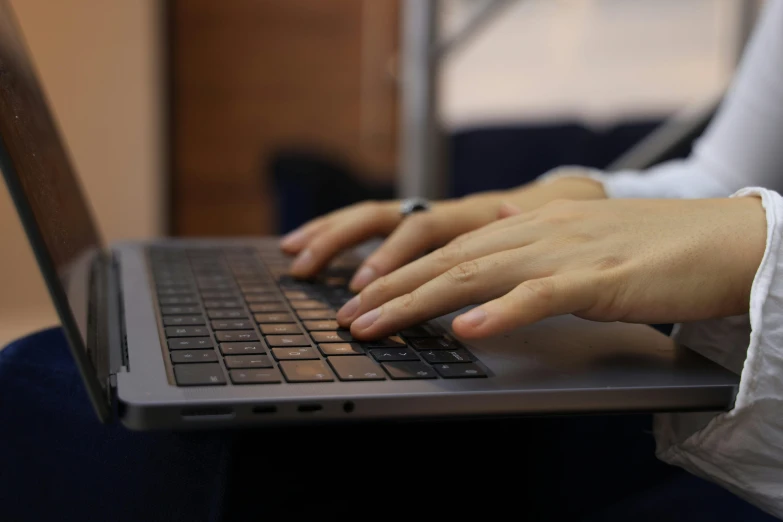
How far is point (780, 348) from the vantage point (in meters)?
0.38

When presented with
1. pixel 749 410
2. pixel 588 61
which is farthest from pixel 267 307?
pixel 588 61

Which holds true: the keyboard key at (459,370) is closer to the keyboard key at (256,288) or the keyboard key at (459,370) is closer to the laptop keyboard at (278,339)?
the laptop keyboard at (278,339)

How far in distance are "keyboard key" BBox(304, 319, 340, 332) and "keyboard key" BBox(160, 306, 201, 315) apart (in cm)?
8

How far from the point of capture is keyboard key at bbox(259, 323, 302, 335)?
450mm

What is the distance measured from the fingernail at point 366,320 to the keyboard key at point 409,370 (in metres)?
0.05

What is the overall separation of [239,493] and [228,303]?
16cm

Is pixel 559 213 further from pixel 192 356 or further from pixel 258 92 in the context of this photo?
pixel 258 92

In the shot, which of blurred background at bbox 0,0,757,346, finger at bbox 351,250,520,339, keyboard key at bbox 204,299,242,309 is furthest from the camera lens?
blurred background at bbox 0,0,757,346

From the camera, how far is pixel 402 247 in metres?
0.56

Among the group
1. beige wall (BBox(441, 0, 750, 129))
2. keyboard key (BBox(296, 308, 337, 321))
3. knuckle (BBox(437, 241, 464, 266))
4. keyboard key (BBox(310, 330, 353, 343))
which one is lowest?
beige wall (BBox(441, 0, 750, 129))

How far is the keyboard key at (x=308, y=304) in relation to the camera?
527 millimetres

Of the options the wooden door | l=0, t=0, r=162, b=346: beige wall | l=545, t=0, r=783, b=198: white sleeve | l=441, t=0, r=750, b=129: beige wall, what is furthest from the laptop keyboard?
the wooden door

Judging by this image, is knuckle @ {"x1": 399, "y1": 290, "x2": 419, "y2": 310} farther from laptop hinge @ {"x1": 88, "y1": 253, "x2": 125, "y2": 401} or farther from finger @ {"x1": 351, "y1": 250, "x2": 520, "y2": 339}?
laptop hinge @ {"x1": 88, "y1": 253, "x2": 125, "y2": 401}

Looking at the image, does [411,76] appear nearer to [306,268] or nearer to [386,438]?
[306,268]
